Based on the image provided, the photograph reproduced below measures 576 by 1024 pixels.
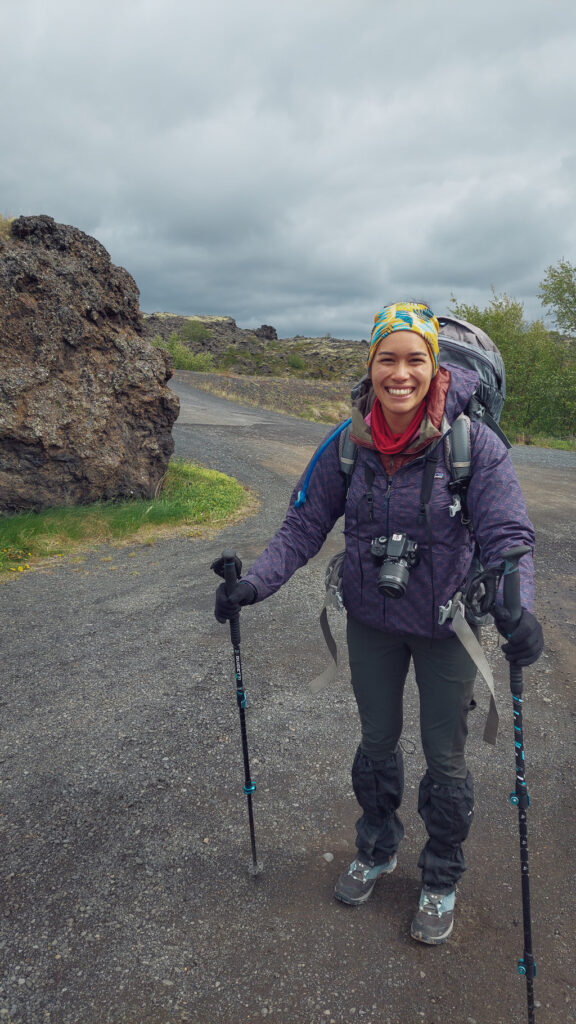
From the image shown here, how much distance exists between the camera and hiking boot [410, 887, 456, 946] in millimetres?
2537

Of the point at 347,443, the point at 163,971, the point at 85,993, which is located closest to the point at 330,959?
the point at 163,971

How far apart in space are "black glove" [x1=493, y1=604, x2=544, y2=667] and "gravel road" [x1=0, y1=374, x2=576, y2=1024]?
1.36 m

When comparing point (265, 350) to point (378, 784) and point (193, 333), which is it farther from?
point (378, 784)

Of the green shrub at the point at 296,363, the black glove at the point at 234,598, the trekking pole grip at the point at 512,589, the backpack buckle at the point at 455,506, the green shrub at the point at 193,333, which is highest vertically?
the green shrub at the point at 193,333

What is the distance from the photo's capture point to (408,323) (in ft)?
7.72

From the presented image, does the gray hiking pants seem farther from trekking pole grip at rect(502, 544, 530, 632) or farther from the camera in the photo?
trekking pole grip at rect(502, 544, 530, 632)

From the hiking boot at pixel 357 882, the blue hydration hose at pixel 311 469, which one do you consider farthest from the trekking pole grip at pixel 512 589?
the hiking boot at pixel 357 882

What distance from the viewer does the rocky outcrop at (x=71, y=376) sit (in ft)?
26.7

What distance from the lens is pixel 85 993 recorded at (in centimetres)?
234

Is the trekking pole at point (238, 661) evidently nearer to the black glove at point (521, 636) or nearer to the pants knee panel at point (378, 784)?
the pants knee panel at point (378, 784)

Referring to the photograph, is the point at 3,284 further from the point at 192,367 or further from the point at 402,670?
the point at 192,367

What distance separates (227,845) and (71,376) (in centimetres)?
722

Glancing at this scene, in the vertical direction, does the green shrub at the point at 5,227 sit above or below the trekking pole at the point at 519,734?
above

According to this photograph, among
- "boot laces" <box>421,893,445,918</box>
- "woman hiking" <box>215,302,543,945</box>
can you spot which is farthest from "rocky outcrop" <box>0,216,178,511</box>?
"boot laces" <box>421,893,445,918</box>
